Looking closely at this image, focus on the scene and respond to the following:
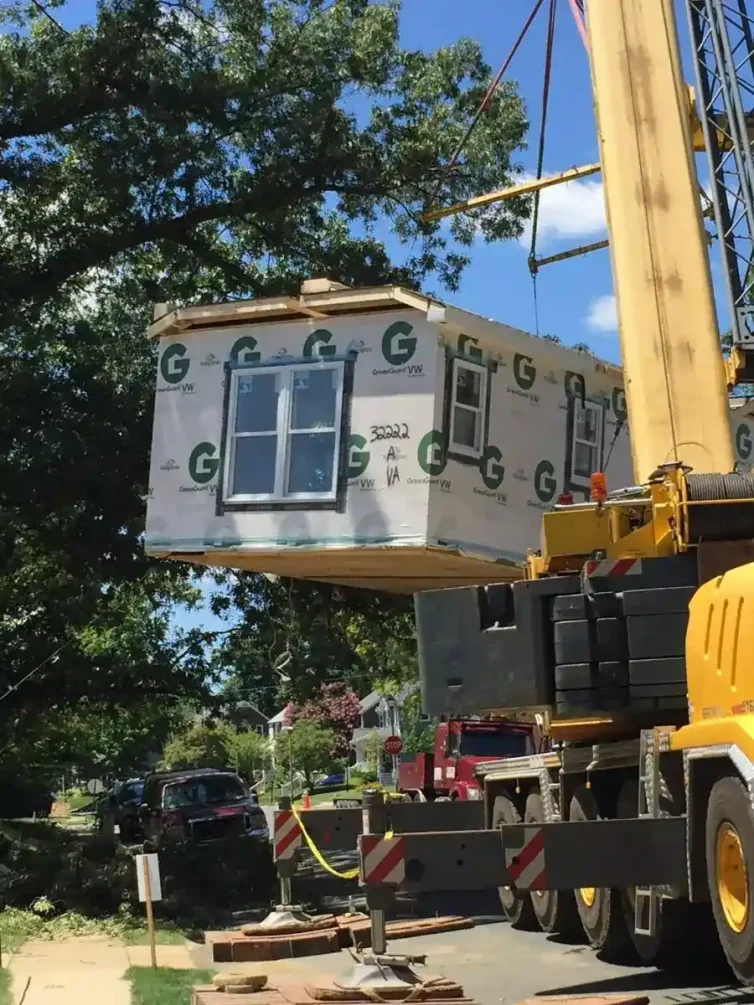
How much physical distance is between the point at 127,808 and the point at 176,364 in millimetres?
17814

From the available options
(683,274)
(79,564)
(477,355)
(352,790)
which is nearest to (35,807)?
(352,790)

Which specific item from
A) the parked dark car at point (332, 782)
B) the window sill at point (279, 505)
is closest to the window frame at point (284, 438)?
the window sill at point (279, 505)

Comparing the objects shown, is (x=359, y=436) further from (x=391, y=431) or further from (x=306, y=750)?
(x=306, y=750)

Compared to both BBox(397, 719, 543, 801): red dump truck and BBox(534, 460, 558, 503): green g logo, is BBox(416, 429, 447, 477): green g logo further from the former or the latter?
BBox(397, 719, 543, 801): red dump truck

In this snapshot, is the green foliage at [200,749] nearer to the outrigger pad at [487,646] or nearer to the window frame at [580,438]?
the window frame at [580,438]

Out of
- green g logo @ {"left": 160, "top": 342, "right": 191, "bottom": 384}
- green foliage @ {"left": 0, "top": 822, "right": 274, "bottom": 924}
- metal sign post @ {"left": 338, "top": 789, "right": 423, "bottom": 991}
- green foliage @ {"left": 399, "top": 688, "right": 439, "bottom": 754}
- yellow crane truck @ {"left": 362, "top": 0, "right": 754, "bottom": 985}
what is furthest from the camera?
green foliage @ {"left": 399, "top": 688, "right": 439, "bottom": 754}

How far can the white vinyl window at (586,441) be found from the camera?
15555mm

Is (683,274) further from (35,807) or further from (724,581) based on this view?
(35,807)

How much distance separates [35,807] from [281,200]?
3271 cm

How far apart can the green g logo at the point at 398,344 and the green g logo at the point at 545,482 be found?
2.37 m

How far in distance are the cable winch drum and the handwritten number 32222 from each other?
5.59 m

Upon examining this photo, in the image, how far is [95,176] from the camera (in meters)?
18.5

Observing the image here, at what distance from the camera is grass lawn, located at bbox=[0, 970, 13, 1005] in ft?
32.4

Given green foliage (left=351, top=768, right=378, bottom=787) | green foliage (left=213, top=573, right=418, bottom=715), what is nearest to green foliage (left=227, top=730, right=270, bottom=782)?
green foliage (left=351, top=768, right=378, bottom=787)
